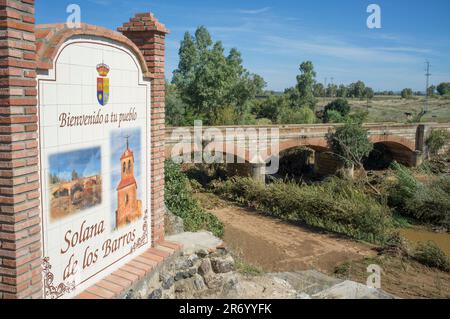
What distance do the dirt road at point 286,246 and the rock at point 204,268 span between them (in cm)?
482

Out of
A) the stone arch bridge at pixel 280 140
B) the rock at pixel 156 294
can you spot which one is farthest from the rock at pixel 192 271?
the stone arch bridge at pixel 280 140

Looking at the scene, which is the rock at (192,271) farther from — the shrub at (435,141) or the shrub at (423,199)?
the shrub at (435,141)

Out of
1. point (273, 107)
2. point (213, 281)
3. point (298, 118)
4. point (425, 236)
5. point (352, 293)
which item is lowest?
point (425, 236)

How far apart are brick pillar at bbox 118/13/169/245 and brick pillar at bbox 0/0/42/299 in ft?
7.28

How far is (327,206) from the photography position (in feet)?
50.2

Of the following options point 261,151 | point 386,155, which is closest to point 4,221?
point 261,151

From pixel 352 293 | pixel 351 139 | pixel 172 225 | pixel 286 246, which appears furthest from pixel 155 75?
pixel 351 139

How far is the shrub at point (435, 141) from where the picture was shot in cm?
2969

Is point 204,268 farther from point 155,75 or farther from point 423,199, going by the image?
point 423,199

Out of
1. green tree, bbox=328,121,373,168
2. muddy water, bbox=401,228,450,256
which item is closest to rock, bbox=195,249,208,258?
muddy water, bbox=401,228,450,256

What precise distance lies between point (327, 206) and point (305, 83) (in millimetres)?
30407

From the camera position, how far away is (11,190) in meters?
3.36

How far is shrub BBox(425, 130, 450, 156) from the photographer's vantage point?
97.4 ft

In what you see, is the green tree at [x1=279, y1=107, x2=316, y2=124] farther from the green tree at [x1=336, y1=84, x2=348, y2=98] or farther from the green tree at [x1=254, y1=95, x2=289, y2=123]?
the green tree at [x1=336, y1=84, x2=348, y2=98]
